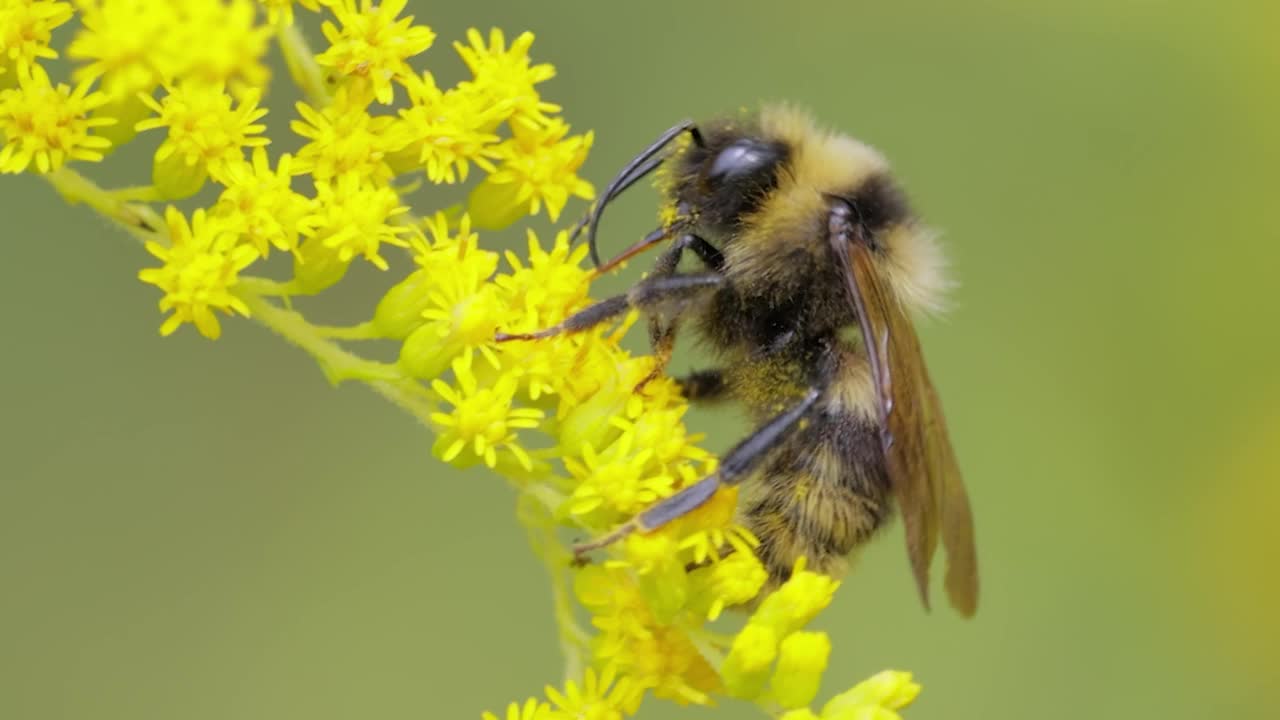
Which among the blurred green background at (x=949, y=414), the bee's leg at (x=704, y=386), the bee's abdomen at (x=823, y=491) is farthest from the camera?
the blurred green background at (x=949, y=414)

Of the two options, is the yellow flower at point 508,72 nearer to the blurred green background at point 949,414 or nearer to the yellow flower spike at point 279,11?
the yellow flower spike at point 279,11

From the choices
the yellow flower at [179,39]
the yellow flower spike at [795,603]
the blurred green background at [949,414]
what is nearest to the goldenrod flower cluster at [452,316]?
the yellow flower spike at [795,603]

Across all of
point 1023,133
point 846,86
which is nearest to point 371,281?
point 846,86

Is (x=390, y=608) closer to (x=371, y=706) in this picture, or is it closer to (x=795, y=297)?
(x=371, y=706)

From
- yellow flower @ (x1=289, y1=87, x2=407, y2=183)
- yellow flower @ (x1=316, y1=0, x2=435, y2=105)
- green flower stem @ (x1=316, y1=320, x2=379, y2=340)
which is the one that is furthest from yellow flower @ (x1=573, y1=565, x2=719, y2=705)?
yellow flower @ (x1=316, y1=0, x2=435, y2=105)

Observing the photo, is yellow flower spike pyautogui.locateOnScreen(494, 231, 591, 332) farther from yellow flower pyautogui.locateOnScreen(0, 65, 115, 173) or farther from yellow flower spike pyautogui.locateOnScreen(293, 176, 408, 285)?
yellow flower pyautogui.locateOnScreen(0, 65, 115, 173)

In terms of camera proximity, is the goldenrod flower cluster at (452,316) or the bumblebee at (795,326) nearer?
the goldenrod flower cluster at (452,316)
